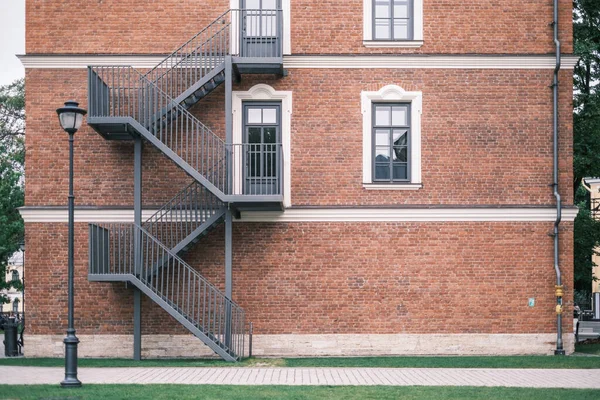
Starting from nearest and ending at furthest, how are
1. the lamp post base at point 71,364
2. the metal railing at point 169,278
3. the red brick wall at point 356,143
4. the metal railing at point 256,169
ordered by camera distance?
1. the lamp post base at point 71,364
2. the metal railing at point 169,278
3. the metal railing at point 256,169
4. the red brick wall at point 356,143

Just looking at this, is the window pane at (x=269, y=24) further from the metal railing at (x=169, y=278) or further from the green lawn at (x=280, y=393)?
the green lawn at (x=280, y=393)

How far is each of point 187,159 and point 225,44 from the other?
105 inches

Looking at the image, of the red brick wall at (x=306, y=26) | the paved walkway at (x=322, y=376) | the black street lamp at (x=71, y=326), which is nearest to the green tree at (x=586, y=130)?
the red brick wall at (x=306, y=26)

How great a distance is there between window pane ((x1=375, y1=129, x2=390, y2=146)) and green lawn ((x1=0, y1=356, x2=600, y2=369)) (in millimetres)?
4816

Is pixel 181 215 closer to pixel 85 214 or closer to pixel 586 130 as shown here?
pixel 85 214

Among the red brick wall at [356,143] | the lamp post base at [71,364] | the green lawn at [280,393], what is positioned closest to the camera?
the green lawn at [280,393]

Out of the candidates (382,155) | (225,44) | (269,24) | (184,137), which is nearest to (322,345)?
(382,155)

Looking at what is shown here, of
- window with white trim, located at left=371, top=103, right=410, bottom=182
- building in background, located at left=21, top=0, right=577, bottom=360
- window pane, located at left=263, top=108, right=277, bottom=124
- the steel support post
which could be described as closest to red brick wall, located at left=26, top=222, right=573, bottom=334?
building in background, located at left=21, top=0, right=577, bottom=360

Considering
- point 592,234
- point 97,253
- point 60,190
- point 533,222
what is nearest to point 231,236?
point 97,253

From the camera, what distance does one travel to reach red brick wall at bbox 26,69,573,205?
17828 mm

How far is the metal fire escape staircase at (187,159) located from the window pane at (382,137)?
2.34 meters

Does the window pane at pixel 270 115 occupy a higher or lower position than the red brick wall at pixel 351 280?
higher

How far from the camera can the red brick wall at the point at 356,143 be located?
17.8m

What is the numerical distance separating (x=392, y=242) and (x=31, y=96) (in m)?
8.78
